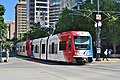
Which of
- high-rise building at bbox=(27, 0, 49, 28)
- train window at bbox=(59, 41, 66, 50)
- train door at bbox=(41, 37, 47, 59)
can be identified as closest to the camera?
train window at bbox=(59, 41, 66, 50)

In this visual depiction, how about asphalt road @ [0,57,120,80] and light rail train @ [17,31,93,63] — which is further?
light rail train @ [17,31,93,63]

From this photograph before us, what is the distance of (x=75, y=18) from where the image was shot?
246 ft

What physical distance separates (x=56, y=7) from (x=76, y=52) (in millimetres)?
117215

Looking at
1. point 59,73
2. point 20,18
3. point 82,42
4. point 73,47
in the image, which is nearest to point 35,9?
point 20,18

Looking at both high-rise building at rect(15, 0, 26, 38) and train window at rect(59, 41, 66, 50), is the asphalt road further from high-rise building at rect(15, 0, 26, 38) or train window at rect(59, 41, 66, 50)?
high-rise building at rect(15, 0, 26, 38)

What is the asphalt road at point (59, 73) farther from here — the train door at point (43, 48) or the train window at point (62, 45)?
the train door at point (43, 48)

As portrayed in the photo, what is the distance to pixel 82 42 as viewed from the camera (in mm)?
36406

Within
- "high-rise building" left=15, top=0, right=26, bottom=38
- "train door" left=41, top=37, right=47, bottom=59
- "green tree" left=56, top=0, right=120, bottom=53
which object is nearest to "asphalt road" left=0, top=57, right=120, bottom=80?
"train door" left=41, top=37, right=47, bottom=59

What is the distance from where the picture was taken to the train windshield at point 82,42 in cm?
3622

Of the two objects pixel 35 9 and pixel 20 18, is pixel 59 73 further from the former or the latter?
pixel 20 18

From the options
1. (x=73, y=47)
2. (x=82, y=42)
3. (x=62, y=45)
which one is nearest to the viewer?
(x=73, y=47)

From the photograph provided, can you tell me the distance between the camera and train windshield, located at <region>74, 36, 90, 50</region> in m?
36.2

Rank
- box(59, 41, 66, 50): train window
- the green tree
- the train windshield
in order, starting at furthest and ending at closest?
the green tree, box(59, 41, 66, 50): train window, the train windshield

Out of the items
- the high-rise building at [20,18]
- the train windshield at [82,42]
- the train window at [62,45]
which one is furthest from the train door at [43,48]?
the high-rise building at [20,18]
